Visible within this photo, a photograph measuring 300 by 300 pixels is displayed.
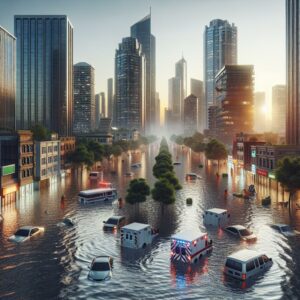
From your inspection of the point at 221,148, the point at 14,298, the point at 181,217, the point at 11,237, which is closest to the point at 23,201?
the point at 11,237

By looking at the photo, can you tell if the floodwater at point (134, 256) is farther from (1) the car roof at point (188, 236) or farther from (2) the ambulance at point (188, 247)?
(1) the car roof at point (188, 236)

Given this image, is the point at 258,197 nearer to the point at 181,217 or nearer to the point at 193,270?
the point at 181,217

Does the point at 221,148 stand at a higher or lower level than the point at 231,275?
higher

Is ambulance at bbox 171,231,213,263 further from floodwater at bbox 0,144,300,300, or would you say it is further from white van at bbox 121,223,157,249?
white van at bbox 121,223,157,249

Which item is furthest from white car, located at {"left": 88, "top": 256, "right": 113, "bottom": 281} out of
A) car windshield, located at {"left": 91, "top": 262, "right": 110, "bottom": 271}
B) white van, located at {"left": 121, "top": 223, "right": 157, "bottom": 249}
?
white van, located at {"left": 121, "top": 223, "right": 157, "bottom": 249}

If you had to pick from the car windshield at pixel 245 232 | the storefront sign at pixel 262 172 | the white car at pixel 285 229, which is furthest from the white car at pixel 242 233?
the storefront sign at pixel 262 172

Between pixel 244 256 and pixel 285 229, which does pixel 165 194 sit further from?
pixel 244 256
